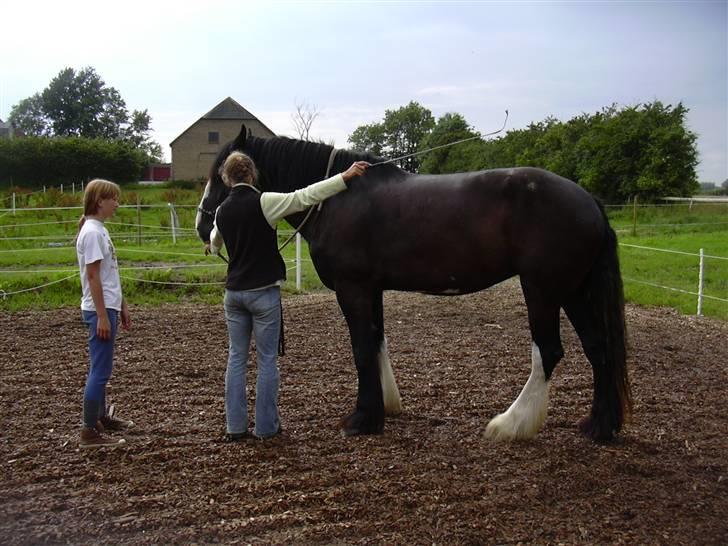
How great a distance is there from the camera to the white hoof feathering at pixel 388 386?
441cm

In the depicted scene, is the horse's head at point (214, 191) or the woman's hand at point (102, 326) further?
the horse's head at point (214, 191)

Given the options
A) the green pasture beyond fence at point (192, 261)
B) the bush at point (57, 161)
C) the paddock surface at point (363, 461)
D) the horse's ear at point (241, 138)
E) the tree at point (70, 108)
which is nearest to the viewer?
the paddock surface at point (363, 461)

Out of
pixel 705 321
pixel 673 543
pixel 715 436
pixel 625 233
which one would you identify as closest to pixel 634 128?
pixel 625 233

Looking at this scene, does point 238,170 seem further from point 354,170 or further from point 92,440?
point 92,440

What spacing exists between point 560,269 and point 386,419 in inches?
62.4

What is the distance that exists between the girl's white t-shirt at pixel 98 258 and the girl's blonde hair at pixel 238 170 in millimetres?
793

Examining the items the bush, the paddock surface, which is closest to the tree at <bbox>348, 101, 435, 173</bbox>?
the bush

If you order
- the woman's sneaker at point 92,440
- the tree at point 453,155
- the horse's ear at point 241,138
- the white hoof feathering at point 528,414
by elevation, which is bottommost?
the woman's sneaker at point 92,440

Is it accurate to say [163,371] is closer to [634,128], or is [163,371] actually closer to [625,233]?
[625,233]

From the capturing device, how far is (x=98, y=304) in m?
3.74

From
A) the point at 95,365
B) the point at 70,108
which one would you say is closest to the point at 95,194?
the point at 95,365

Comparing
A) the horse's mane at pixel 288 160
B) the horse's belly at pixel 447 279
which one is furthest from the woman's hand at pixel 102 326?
the horse's belly at pixel 447 279

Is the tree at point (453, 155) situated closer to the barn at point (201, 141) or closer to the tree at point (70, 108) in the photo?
the barn at point (201, 141)

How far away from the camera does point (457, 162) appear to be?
23984 millimetres
